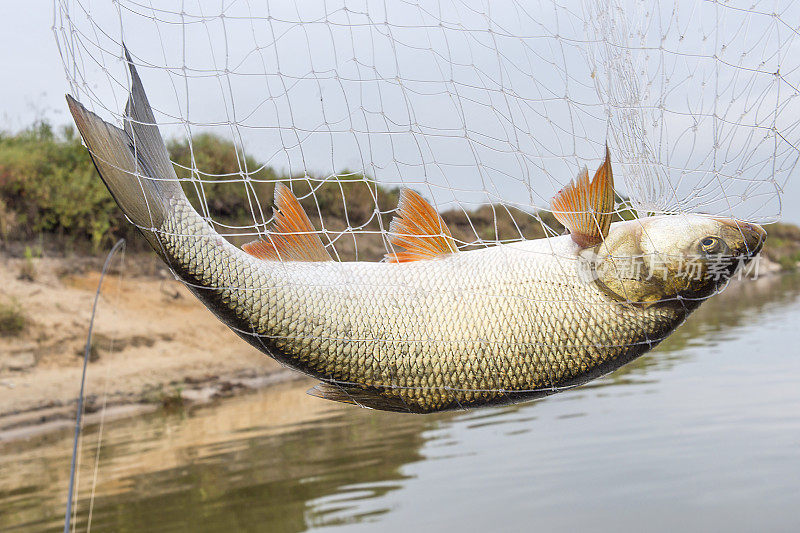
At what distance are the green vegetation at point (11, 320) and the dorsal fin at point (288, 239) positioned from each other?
15.5m

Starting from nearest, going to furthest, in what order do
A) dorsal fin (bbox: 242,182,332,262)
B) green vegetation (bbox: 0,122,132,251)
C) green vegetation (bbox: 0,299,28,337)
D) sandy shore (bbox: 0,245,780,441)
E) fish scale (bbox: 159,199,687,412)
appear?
fish scale (bbox: 159,199,687,412) → dorsal fin (bbox: 242,182,332,262) → sandy shore (bbox: 0,245,780,441) → green vegetation (bbox: 0,299,28,337) → green vegetation (bbox: 0,122,132,251)

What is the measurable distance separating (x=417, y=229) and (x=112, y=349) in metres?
15.6

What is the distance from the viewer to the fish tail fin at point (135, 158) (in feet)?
6.74

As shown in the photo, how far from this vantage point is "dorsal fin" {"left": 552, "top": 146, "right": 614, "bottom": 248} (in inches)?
95.4

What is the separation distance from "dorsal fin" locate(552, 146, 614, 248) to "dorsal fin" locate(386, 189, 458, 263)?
1.37 feet

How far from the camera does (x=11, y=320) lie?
52.9 feet

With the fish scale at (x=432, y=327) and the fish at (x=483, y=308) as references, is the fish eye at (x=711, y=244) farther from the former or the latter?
the fish scale at (x=432, y=327)

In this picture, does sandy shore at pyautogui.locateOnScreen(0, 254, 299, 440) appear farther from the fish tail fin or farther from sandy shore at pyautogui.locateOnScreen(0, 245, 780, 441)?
the fish tail fin

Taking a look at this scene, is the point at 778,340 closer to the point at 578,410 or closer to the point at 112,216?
the point at 578,410

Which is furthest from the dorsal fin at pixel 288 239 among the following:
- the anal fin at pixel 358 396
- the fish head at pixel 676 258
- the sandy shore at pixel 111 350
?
the sandy shore at pixel 111 350

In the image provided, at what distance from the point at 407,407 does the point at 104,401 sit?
46.3 feet

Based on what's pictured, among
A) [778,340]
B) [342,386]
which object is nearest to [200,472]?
[342,386]

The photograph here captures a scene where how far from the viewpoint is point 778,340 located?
19094 mm

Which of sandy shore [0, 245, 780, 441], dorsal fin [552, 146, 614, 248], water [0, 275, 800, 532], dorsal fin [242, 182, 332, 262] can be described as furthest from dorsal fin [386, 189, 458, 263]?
sandy shore [0, 245, 780, 441]
